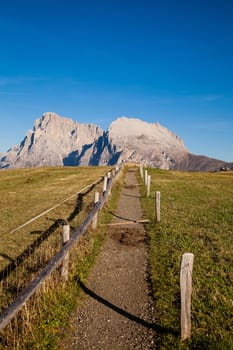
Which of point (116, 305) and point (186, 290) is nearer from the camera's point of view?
point (186, 290)

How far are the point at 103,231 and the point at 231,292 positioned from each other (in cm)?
816

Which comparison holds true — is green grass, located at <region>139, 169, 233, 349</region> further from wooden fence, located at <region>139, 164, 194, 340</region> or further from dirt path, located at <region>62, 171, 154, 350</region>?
dirt path, located at <region>62, 171, 154, 350</region>

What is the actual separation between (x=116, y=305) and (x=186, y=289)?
2.66 metres

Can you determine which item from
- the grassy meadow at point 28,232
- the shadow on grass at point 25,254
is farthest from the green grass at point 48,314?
the shadow on grass at point 25,254

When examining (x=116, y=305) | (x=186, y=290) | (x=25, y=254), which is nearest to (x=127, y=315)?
(x=116, y=305)

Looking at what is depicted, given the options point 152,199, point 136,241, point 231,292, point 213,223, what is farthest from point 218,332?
point 152,199

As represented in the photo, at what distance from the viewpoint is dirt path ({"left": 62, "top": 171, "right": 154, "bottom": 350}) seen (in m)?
6.70

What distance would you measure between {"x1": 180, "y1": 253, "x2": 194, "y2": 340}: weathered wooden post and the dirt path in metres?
0.81

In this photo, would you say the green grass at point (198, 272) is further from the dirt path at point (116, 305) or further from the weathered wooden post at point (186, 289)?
the dirt path at point (116, 305)

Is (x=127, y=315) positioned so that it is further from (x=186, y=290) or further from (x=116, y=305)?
(x=186, y=290)

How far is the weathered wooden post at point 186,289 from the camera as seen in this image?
625cm

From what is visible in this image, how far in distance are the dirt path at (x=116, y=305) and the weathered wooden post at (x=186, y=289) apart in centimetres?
81

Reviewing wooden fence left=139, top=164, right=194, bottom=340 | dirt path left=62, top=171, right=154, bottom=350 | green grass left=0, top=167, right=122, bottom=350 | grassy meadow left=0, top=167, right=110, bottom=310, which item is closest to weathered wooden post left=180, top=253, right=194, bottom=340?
wooden fence left=139, top=164, right=194, bottom=340

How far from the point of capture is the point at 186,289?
6367mm
